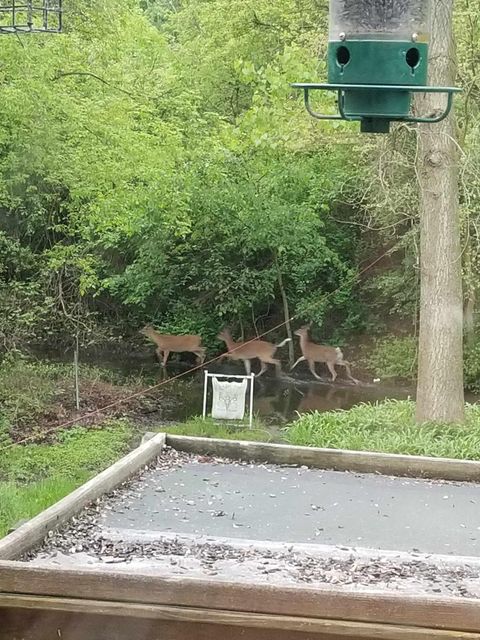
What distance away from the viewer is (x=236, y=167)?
47.4 ft

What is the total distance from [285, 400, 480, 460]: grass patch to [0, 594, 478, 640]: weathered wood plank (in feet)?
19.1

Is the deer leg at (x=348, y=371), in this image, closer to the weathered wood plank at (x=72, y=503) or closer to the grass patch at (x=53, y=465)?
the grass patch at (x=53, y=465)

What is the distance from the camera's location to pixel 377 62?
282cm

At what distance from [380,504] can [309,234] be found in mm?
9285

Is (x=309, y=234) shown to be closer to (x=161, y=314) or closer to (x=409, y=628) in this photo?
(x=161, y=314)

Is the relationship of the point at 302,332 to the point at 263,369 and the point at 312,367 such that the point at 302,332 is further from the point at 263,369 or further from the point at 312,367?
the point at 263,369

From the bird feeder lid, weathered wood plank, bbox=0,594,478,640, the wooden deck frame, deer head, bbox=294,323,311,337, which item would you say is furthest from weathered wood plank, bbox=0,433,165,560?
deer head, bbox=294,323,311,337

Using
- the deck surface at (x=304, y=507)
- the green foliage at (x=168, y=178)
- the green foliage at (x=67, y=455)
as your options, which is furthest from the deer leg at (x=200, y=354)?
the deck surface at (x=304, y=507)

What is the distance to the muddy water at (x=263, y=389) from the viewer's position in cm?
1219

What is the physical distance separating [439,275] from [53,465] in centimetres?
427

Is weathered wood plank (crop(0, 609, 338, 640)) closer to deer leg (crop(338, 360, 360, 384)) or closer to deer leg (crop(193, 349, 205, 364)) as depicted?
deer leg (crop(338, 360, 360, 384))

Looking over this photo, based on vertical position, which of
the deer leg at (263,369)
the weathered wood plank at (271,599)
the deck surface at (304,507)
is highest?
the deer leg at (263,369)

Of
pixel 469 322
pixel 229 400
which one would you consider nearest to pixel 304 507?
pixel 229 400

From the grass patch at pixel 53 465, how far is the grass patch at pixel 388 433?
1973 mm
